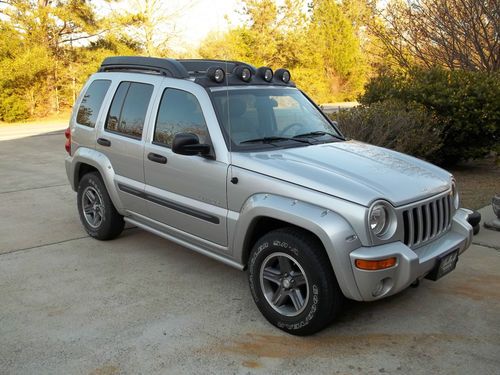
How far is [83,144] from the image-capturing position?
5488mm

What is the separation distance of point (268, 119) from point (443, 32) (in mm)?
7853

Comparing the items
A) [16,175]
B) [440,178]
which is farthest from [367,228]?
[16,175]

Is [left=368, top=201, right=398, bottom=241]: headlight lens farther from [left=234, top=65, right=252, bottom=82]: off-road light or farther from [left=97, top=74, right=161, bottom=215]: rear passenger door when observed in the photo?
[left=97, top=74, right=161, bottom=215]: rear passenger door

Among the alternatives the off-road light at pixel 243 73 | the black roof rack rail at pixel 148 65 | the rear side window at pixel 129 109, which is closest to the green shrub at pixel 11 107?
the black roof rack rail at pixel 148 65

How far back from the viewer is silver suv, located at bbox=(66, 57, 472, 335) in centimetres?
326

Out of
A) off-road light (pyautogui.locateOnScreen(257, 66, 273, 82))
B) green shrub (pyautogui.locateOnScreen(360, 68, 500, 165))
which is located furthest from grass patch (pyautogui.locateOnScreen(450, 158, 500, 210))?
off-road light (pyautogui.locateOnScreen(257, 66, 273, 82))

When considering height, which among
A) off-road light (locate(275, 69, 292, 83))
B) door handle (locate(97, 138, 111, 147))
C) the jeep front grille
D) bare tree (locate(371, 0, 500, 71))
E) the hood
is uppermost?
bare tree (locate(371, 0, 500, 71))

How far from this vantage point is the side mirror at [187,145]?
387 cm

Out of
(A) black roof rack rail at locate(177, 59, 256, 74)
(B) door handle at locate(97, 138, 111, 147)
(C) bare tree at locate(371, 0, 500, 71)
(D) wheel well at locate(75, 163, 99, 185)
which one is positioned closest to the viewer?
(A) black roof rack rail at locate(177, 59, 256, 74)

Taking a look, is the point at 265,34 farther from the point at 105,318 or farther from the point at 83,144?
the point at 105,318

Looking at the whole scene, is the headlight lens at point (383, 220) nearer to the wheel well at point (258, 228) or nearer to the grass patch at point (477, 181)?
the wheel well at point (258, 228)

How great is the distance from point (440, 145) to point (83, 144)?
18.5 feet

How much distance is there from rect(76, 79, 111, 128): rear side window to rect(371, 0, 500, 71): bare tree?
7.56 m

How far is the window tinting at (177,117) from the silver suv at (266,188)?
1cm
